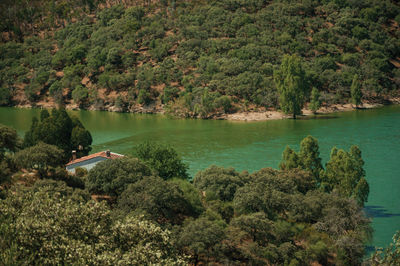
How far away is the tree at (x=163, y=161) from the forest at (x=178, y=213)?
0.10 metres

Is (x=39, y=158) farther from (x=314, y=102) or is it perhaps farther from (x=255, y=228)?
(x=314, y=102)

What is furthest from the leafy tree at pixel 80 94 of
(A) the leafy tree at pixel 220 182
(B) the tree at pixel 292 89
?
(A) the leafy tree at pixel 220 182

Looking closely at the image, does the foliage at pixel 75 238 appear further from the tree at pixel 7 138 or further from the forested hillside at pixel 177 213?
the tree at pixel 7 138

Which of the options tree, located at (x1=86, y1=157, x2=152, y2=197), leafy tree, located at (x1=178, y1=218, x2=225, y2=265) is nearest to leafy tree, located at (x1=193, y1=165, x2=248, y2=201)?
tree, located at (x1=86, y1=157, x2=152, y2=197)

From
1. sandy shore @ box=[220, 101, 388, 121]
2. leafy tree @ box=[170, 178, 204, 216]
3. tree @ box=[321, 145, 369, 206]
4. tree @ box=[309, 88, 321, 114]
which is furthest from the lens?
tree @ box=[309, 88, 321, 114]

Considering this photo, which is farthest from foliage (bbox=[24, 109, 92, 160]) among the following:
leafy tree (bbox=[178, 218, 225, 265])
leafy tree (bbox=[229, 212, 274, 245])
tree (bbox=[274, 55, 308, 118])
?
tree (bbox=[274, 55, 308, 118])

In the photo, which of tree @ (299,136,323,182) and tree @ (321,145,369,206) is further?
tree @ (299,136,323,182)

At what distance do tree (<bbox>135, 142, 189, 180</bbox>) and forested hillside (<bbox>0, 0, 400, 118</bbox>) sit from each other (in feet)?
173

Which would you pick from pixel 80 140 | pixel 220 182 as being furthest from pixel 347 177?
pixel 80 140

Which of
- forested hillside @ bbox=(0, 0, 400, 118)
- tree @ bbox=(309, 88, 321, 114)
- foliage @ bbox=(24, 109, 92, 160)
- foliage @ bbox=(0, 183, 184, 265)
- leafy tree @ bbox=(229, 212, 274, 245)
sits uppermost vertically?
forested hillside @ bbox=(0, 0, 400, 118)

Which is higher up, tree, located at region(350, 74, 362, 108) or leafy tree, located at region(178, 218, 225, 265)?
tree, located at region(350, 74, 362, 108)

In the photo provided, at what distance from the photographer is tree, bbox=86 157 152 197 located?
37.1m

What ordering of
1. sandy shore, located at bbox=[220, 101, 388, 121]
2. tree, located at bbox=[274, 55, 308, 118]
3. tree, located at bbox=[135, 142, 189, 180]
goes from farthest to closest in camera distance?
sandy shore, located at bbox=[220, 101, 388, 121] < tree, located at bbox=[274, 55, 308, 118] < tree, located at bbox=[135, 142, 189, 180]

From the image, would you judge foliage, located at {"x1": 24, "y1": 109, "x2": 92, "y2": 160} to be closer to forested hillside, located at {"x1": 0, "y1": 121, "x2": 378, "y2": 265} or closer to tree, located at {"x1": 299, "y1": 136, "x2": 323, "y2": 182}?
forested hillside, located at {"x1": 0, "y1": 121, "x2": 378, "y2": 265}
